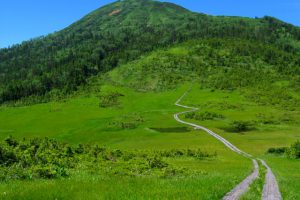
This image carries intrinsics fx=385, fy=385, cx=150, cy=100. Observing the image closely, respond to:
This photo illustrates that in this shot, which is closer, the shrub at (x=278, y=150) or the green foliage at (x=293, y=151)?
the green foliage at (x=293, y=151)

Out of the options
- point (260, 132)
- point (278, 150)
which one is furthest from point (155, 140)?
point (278, 150)

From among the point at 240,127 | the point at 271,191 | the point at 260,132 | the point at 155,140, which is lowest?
the point at 155,140

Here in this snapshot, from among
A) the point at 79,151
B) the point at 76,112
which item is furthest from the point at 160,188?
the point at 76,112

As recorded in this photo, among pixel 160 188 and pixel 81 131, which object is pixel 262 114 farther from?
pixel 160 188

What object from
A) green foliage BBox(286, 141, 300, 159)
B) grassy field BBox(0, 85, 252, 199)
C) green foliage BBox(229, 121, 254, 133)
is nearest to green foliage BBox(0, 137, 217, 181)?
grassy field BBox(0, 85, 252, 199)

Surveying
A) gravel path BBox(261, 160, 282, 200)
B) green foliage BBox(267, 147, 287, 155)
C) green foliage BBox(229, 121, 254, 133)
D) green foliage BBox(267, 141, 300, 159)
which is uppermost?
gravel path BBox(261, 160, 282, 200)

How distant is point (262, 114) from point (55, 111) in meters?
96.4

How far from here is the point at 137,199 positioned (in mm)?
16875

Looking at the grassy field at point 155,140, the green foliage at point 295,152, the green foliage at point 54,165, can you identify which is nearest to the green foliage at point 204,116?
the grassy field at point 155,140

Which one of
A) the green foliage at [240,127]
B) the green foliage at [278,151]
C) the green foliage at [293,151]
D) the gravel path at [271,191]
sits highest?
the gravel path at [271,191]

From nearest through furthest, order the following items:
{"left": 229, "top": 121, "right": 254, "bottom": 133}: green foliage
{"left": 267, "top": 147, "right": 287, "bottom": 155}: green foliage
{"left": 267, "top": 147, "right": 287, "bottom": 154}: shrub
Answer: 1. {"left": 267, "top": 147, "right": 287, "bottom": 155}: green foliage
2. {"left": 267, "top": 147, "right": 287, "bottom": 154}: shrub
3. {"left": 229, "top": 121, "right": 254, "bottom": 133}: green foliage

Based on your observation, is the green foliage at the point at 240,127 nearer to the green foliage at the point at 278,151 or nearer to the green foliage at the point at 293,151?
the green foliage at the point at 278,151

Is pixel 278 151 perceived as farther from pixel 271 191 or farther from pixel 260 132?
pixel 271 191

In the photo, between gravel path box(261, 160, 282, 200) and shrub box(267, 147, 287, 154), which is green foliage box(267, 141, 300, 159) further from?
gravel path box(261, 160, 282, 200)
